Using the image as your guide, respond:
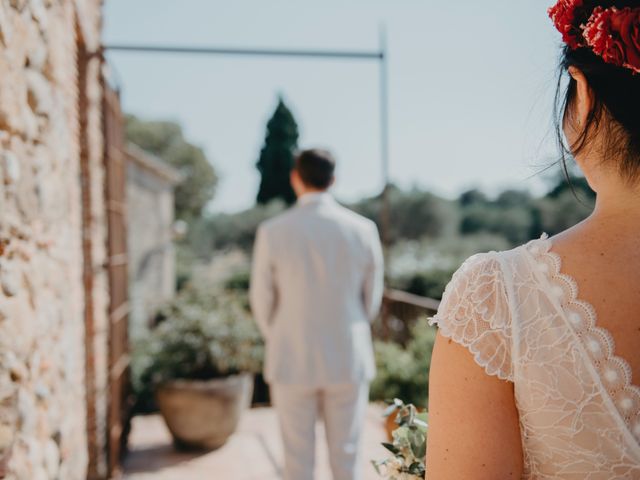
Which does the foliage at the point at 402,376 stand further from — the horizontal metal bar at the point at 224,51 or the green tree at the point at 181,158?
the green tree at the point at 181,158

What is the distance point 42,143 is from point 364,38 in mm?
5605

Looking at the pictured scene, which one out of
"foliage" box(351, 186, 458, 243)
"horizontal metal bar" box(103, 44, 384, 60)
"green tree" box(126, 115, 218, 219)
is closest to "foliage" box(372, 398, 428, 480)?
"horizontal metal bar" box(103, 44, 384, 60)

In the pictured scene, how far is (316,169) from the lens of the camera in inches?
115

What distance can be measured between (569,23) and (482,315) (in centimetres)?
43

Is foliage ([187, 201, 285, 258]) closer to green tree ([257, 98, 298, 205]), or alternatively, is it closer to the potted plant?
green tree ([257, 98, 298, 205])

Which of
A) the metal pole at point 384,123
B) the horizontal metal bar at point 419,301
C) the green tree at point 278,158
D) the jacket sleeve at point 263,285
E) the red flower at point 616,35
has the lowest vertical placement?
the horizontal metal bar at point 419,301

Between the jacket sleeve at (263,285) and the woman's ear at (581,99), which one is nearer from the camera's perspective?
→ the woman's ear at (581,99)

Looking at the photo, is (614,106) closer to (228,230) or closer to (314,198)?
(314,198)

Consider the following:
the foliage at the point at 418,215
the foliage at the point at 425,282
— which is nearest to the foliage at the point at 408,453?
the foliage at the point at 425,282

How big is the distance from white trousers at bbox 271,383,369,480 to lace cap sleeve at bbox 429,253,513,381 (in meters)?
2.11

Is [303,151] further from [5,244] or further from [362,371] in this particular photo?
[5,244]

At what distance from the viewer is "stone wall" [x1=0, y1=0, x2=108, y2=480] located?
4.99ft

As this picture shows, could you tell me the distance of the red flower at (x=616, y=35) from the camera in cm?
72

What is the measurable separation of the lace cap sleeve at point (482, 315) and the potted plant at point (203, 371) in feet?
11.6
